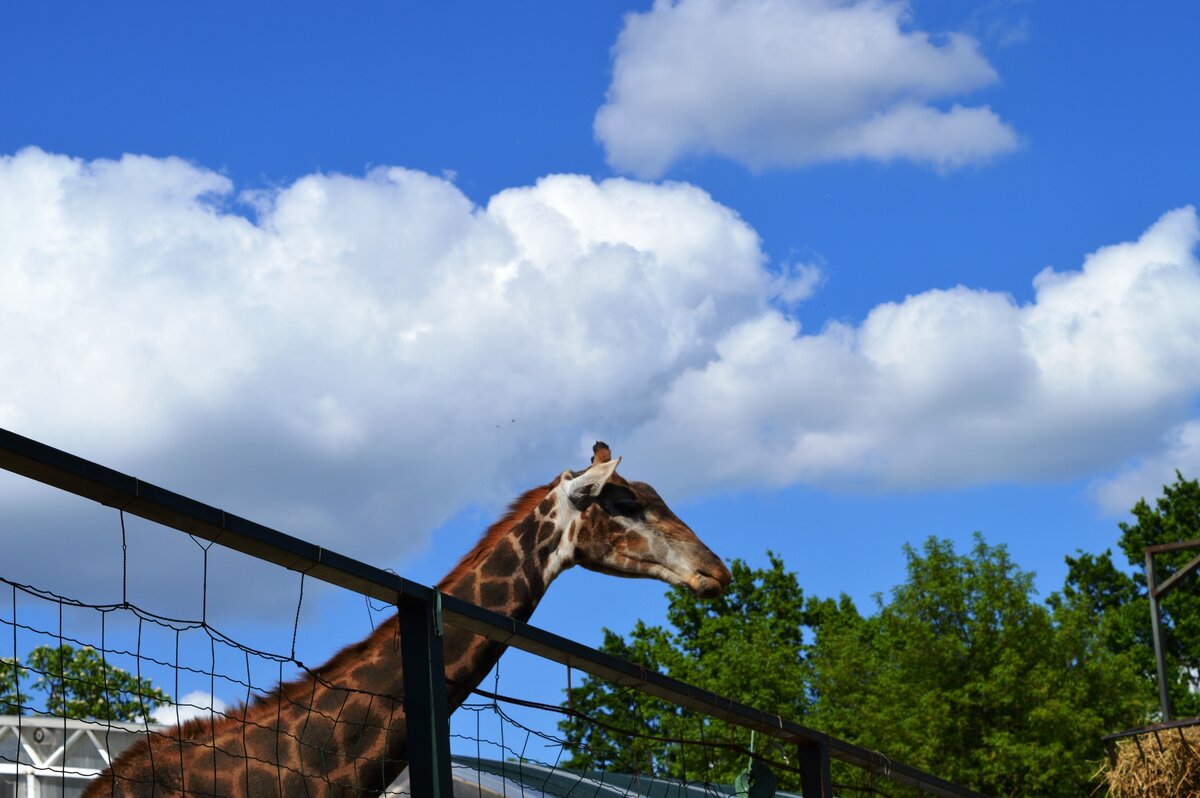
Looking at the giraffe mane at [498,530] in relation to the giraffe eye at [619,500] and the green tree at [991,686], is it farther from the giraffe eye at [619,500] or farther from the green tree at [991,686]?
the green tree at [991,686]

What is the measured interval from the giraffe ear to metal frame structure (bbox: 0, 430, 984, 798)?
11.1 feet

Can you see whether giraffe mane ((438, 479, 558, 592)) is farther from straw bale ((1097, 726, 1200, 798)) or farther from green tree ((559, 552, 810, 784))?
green tree ((559, 552, 810, 784))

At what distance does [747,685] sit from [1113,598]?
1396 centimetres

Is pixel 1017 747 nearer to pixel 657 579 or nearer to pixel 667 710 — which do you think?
pixel 667 710

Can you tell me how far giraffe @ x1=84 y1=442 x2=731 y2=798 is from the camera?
19.3 ft

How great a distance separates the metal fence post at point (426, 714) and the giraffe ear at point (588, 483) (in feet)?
15.7

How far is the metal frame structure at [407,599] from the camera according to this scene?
3.05 m

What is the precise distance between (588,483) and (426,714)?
4907 millimetres

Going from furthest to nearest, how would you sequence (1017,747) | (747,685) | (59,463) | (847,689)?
(747,685), (847,689), (1017,747), (59,463)

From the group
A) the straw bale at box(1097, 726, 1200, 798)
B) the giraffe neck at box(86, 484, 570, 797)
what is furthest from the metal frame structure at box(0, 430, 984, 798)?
the straw bale at box(1097, 726, 1200, 798)

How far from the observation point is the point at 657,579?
29.1 feet

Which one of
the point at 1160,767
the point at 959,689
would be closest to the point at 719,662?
the point at 959,689

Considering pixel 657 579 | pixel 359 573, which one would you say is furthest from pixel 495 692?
pixel 657 579

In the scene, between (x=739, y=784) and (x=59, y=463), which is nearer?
(x=59, y=463)
